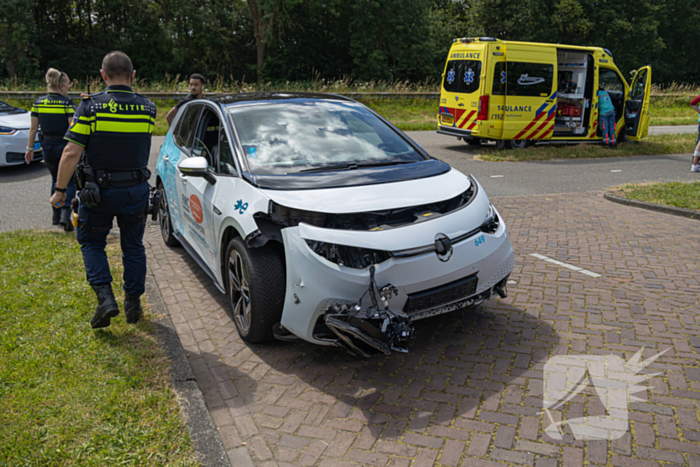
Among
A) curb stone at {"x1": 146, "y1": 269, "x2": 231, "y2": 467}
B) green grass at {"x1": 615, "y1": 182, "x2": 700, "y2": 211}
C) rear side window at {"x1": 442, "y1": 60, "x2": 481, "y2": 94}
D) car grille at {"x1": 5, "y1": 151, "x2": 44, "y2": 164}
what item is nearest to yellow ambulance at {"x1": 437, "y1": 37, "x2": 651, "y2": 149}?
rear side window at {"x1": 442, "y1": 60, "x2": 481, "y2": 94}

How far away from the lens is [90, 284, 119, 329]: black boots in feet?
12.8

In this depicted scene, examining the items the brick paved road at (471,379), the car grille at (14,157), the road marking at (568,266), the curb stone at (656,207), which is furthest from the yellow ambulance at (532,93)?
the car grille at (14,157)

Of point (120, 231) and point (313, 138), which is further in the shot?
point (313, 138)

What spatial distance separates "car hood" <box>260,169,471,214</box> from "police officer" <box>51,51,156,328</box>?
3.47 feet

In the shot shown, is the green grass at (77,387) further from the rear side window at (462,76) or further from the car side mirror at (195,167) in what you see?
the rear side window at (462,76)

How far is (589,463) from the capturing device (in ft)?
8.75

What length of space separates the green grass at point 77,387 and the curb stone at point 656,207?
23.4 feet

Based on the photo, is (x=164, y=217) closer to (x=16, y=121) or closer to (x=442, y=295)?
(x=442, y=295)

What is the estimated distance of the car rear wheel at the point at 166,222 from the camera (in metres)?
6.07

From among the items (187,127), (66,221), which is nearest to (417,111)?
(66,221)

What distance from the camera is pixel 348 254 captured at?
10.8 ft

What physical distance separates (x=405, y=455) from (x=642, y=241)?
16.2 ft

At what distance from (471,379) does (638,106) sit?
43.9 feet

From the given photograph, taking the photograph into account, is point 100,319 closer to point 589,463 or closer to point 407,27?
point 589,463
